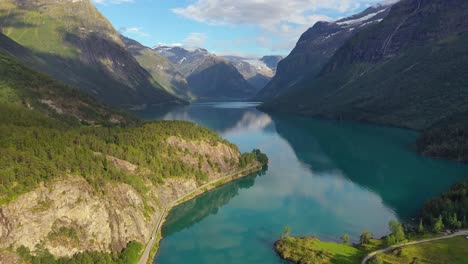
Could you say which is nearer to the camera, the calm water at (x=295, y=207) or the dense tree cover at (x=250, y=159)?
the calm water at (x=295, y=207)

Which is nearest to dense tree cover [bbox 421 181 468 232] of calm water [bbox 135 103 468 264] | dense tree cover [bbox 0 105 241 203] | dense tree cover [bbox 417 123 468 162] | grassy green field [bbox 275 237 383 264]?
A: calm water [bbox 135 103 468 264]

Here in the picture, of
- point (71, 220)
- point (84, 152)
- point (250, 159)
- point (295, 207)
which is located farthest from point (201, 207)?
point (71, 220)

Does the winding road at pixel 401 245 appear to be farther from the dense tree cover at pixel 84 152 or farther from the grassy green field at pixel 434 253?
the dense tree cover at pixel 84 152

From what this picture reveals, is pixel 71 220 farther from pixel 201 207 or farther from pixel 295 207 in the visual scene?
pixel 295 207

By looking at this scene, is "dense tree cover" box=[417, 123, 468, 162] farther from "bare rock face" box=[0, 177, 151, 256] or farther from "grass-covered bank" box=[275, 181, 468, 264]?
"bare rock face" box=[0, 177, 151, 256]

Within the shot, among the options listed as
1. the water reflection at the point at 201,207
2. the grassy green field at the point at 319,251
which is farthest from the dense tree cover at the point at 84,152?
the grassy green field at the point at 319,251

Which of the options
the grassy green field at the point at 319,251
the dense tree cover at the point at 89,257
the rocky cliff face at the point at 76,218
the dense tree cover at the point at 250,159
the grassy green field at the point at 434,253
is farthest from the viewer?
the dense tree cover at the point at 250,159
